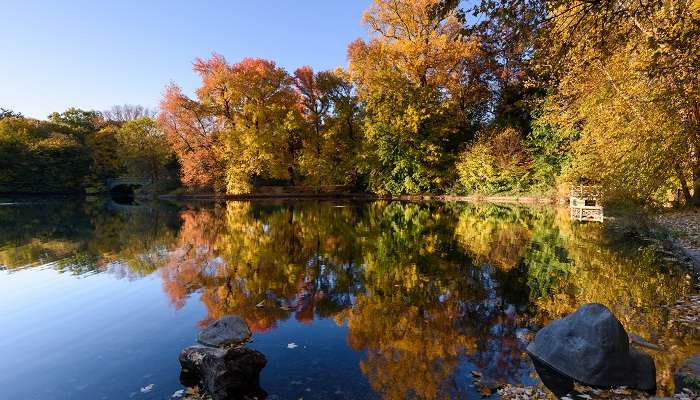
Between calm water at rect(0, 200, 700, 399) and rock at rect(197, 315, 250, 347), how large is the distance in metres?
0.45

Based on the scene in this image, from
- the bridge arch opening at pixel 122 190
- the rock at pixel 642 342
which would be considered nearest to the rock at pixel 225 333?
the rock at pixel 642 342

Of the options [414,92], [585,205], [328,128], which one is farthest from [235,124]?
[585,205]

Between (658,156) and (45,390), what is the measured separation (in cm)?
1997

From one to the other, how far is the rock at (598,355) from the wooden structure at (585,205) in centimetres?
2054

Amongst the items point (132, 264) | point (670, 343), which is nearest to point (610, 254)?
point (670, 343)

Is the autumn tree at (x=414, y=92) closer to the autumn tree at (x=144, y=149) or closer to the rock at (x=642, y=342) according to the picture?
the autumn tree at (x=144, y=149)

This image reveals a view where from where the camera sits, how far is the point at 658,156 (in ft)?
52.4

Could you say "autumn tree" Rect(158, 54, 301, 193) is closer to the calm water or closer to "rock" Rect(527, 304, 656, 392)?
the calm water

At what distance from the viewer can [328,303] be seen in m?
10.4

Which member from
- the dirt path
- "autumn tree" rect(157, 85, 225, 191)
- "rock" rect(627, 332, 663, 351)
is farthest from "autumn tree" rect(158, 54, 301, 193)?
"rock" rect(627, 332, 663, 351)

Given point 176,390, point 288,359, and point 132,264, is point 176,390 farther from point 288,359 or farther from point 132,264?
point 132,264

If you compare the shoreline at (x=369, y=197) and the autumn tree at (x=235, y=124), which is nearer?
the shoreline at (x=369, y=197)

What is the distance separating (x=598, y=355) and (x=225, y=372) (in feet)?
17.7

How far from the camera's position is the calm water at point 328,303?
6.69 meters
